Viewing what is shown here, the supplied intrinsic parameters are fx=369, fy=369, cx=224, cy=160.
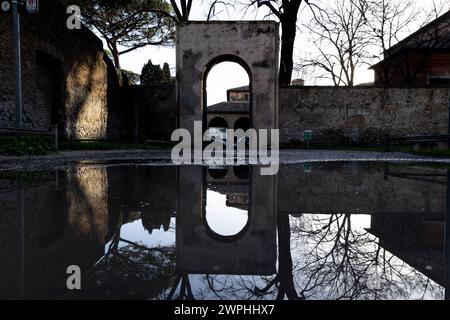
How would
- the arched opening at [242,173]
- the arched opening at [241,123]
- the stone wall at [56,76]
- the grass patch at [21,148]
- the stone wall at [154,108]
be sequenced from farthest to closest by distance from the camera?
the arched opening at [241,123]
the stone wall at [154,108]
the stone wall at [56,76]
the grass patch at [21,148]
the arched opening at [242,173]

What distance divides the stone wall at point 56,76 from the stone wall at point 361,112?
31.4 ft

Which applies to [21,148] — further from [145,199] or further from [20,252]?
[20,252]

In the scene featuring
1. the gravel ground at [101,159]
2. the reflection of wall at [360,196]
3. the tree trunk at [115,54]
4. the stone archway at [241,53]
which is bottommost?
the reflection of wall at [360,196]

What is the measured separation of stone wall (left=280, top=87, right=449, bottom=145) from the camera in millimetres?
18469

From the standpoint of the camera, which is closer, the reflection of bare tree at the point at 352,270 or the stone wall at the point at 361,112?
the reflection of bare tree at the point at 352,270

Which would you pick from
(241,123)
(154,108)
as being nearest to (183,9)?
(154,108)

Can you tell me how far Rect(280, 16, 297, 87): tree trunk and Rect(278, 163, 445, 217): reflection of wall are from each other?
1604 centimetres

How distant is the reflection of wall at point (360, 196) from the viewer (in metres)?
2.76

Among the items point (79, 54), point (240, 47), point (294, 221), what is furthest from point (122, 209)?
point (79, 54)

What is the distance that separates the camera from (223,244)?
6.03 ft

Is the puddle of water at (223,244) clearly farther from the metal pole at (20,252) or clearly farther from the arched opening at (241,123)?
the arched opening at (241,123)

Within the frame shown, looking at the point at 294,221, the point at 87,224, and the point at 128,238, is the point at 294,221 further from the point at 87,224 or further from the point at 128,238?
the point at 87,224

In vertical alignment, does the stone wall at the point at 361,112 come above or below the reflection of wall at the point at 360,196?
above

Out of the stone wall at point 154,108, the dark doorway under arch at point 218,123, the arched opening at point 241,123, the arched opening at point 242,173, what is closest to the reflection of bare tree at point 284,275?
the arched opening at point 242,173
